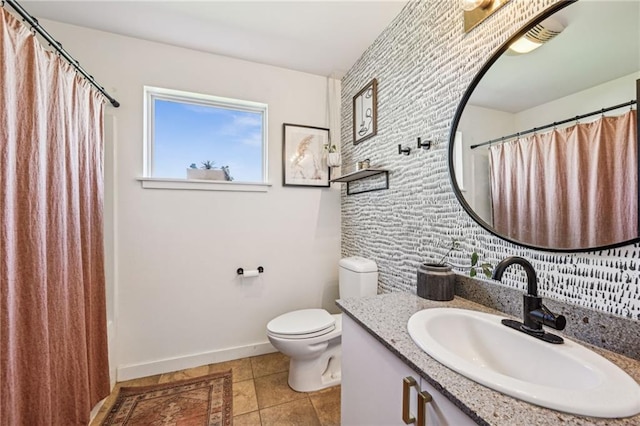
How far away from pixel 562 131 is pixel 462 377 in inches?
32.3

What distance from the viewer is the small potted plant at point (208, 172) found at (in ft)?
6.55

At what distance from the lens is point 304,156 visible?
7.26 ft

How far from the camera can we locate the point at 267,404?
4.99 feet

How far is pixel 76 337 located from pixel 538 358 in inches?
73.9

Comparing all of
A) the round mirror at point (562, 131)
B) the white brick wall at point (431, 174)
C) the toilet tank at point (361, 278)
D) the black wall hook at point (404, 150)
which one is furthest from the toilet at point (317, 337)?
the round mirror at point (562, 131)

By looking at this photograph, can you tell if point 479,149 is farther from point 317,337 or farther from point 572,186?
point 317,337

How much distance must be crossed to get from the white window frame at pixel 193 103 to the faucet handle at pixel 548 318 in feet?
5.86

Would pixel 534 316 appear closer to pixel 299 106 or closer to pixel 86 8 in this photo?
pixel 299 106

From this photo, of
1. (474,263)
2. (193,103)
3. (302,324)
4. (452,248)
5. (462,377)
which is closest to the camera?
(462,377)

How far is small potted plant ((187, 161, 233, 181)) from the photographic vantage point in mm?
1996

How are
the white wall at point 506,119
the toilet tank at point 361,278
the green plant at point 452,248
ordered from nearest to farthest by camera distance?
1. the white wall at point 506,119
2. the green plant at point 452,248
3. the toilet tank at point 361,278

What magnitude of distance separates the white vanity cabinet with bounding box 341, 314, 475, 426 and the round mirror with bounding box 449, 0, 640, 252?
0.62 metres

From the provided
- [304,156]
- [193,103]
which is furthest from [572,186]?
[193,103]

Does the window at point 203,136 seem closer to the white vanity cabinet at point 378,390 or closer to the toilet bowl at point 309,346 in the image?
the toilet bowl at point 309,346
